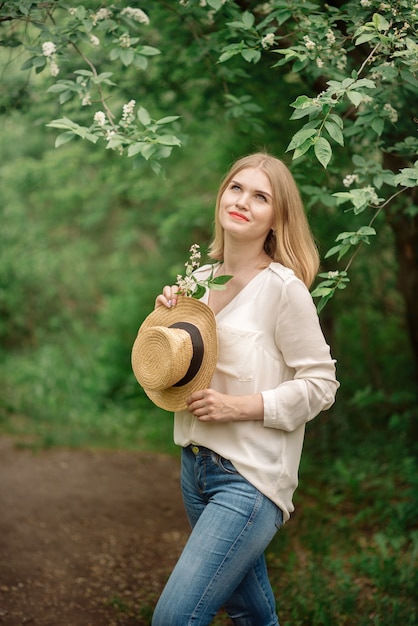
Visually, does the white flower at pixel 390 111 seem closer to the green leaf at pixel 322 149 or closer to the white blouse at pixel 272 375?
the green leaf at pixel 322 149

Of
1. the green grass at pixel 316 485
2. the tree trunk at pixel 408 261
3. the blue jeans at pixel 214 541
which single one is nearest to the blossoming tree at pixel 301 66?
the tree trunk at pixel 408 261

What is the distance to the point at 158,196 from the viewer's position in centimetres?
676

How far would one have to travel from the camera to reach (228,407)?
2.27 metres

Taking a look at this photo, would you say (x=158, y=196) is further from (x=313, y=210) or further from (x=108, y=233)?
(x=108, y=233)

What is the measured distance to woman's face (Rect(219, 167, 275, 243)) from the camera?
2434 millimetres

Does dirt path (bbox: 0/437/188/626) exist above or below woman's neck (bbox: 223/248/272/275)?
below

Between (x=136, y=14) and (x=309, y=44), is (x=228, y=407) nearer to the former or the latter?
(x=309, y=44)

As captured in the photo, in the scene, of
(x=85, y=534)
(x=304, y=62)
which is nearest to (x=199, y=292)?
(x=304, y=62)

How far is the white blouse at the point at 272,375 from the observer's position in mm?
2297

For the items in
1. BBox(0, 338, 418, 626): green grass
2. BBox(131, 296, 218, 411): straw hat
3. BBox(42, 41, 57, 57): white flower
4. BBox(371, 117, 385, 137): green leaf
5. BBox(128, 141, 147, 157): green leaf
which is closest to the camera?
BBox(131, 296, 218, 411): straw hat

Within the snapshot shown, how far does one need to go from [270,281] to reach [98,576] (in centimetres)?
241

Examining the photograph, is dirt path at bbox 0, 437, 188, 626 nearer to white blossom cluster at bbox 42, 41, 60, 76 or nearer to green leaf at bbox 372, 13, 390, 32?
white blossom cluster at bbox 42, 41, 60, 76

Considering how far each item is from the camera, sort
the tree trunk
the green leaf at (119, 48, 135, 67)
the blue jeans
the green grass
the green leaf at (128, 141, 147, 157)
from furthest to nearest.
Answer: the tree trunk → the green grass → the green leaf at (119, 48, 135, 67) → the green leaf at (128, 141, 147, 157) → the blue jeans

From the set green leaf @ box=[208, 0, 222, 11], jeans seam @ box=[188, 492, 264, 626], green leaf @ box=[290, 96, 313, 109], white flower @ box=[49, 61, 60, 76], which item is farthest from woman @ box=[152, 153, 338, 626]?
white flower @ box=[49, 61, 60, 76]
